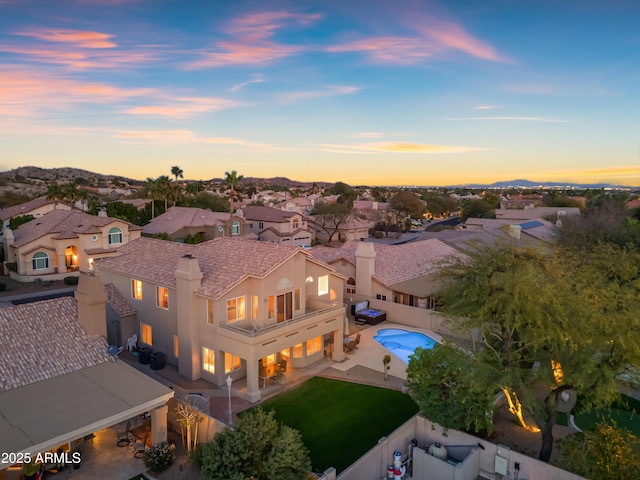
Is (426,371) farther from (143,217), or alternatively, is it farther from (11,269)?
(143,217)

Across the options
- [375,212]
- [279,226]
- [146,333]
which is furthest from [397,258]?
[375,212]

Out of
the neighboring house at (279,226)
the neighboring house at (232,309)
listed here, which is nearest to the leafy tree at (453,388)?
the neighboring house at (232,309)

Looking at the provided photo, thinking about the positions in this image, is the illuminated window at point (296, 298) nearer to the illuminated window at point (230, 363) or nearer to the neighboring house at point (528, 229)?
the illuminated window at point (230, 363)

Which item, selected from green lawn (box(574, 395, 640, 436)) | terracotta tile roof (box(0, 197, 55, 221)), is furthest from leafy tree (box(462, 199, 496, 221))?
terracotta tile roof (box(0, 197, 55, 221))

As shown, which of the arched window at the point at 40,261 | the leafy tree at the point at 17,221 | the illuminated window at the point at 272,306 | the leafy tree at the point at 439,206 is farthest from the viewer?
the leafy tree at the point at 439,206

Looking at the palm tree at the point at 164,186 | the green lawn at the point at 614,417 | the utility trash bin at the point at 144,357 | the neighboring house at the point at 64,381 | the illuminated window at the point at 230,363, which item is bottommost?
the green lawn at the point at 614,417

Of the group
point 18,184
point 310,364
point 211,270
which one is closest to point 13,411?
point 211,270

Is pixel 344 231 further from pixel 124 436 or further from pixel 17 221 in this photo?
pixel 124 436
